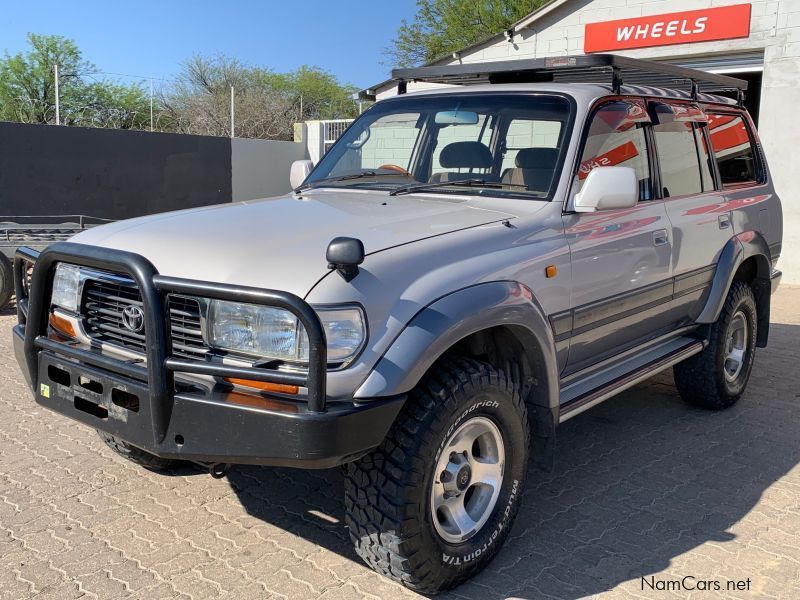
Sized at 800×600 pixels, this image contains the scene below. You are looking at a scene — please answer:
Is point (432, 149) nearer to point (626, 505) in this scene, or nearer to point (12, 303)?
point (626, 505)

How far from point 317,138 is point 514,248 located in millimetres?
16865

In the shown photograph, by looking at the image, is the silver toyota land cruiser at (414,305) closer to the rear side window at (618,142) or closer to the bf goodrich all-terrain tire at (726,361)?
the rear side window at (618,142)

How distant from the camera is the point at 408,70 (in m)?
4.73

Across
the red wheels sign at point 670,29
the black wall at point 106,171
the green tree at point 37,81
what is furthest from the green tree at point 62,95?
the red wheels sign at point 670,29

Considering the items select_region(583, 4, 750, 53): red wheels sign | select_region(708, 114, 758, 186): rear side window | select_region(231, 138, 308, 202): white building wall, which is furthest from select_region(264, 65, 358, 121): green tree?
select_region(708, 114, 758, 186): rear side window

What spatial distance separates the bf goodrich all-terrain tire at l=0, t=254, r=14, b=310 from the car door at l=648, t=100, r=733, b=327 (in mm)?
6063

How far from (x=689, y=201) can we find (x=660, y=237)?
517 millimetres

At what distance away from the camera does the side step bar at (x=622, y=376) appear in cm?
367

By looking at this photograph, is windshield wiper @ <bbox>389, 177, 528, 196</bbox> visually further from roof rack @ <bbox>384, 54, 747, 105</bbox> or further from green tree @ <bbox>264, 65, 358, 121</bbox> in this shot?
green tree @ <bbox>264, 65, 358, 121</bbox>

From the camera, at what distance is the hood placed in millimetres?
2707

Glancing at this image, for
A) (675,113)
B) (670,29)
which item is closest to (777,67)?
(670,29)

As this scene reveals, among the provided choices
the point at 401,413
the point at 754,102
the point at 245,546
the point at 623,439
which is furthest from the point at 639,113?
the point at 754,102

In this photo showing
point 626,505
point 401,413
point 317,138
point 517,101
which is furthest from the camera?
point 317,138
